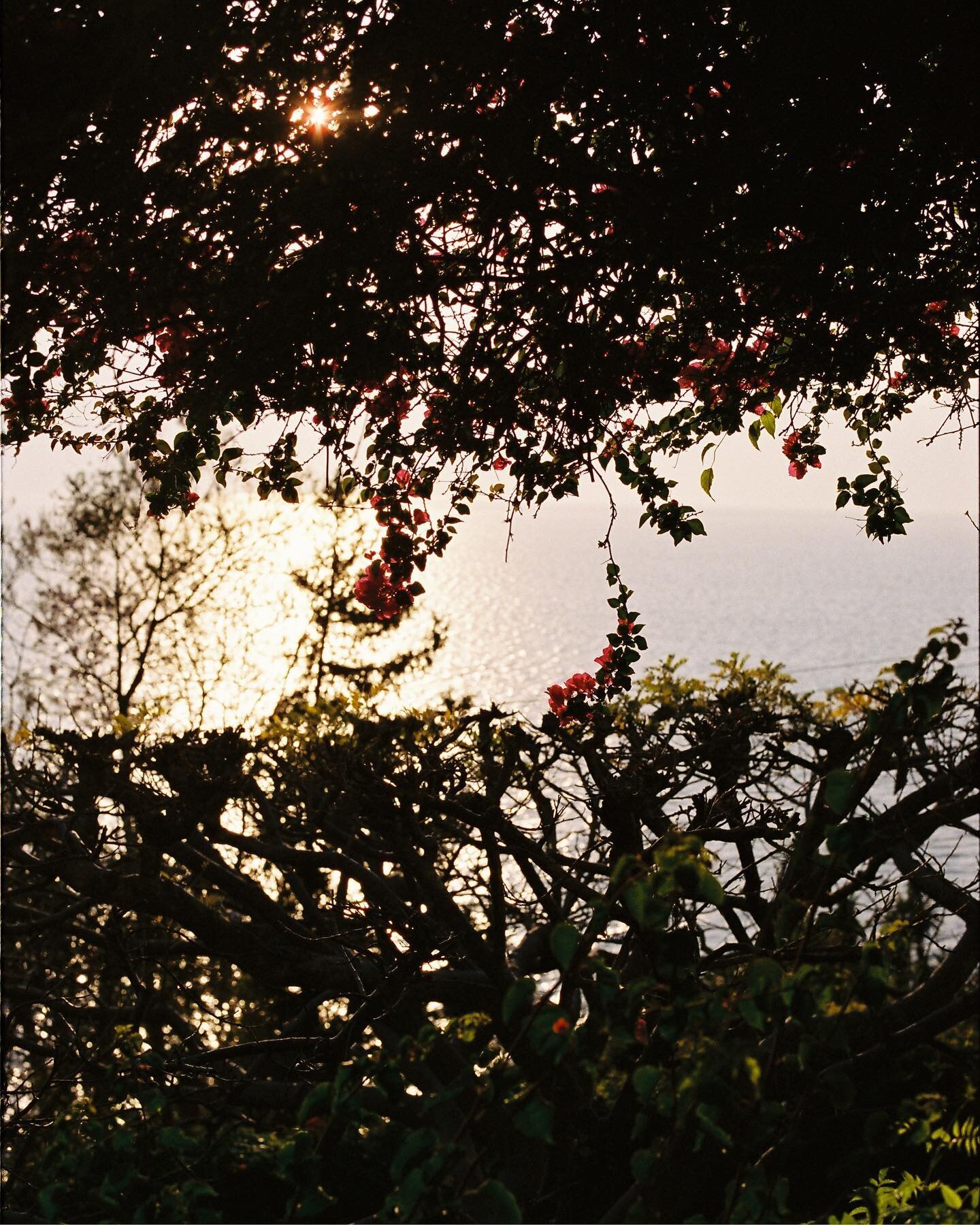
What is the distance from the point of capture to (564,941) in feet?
6.30

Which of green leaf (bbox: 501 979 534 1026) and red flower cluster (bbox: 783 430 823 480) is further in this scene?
red flower cluster (bbox: 783 430 823 480)

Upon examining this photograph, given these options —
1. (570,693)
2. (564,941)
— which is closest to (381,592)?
(570,693)

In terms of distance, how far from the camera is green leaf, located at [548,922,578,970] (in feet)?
6.20

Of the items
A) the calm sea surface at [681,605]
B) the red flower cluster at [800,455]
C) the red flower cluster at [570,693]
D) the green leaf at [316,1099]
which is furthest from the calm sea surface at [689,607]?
the green leaf at [316,1099]

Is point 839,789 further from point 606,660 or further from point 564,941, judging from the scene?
point 606,660

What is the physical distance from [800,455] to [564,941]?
3660mm

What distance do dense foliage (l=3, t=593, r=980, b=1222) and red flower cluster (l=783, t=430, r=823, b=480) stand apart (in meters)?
1.13

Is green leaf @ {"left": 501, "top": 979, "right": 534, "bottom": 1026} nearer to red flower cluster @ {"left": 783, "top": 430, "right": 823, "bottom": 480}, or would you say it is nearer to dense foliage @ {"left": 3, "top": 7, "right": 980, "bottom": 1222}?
dense foliage @ {"left": 3, "top": 7, "right": 980, "bottom": 1222}

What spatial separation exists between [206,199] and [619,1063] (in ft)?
11.3

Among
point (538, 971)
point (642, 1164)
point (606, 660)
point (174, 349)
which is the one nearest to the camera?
point (642, 1164)

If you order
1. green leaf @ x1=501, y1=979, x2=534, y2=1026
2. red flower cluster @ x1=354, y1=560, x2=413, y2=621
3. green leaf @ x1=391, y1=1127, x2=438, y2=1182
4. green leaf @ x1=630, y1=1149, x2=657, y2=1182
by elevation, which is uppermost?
red flower cluster @ x1=354, y1=560, x2=413, y2=621

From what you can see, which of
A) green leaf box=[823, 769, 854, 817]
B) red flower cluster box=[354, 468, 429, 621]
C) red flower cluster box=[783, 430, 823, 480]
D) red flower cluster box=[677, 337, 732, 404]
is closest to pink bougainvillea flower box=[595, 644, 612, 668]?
red flower cluster box=[354, 468, 429, 621]

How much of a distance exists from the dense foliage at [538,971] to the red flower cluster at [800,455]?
3.72 ft

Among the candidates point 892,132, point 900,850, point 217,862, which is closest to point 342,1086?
point 892,132
